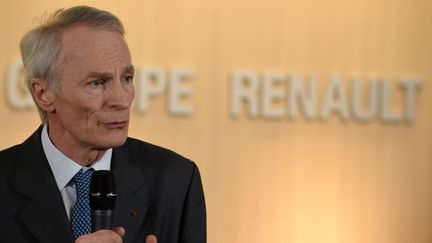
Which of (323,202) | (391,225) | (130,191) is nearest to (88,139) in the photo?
(130,191)

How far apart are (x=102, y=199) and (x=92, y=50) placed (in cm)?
47

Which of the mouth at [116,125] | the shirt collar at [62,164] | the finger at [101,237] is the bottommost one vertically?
the finger at [101,237]

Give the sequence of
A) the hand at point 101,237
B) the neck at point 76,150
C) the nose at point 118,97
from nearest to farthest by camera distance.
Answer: the hand at point 101,237
the nose at point 118,97
the neck at point 76,150

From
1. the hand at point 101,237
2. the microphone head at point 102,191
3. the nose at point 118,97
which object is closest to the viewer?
the hand at point 101,237

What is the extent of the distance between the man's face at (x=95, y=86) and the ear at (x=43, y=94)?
0.16ft

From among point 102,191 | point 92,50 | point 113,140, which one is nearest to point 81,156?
point 113,140

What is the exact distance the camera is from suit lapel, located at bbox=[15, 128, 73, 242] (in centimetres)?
214

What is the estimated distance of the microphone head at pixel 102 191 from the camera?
1824 millimetres

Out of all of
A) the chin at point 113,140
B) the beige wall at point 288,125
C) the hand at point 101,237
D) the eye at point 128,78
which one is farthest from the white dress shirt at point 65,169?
the beige wall at point 288,125

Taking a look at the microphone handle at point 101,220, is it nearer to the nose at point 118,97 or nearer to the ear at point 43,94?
the nose at point 118,97

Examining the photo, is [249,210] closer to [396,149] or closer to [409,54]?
[396,149]

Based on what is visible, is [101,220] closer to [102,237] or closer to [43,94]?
[102,237]

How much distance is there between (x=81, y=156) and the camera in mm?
2246

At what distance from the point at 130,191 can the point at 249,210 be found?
A: 2629mm
